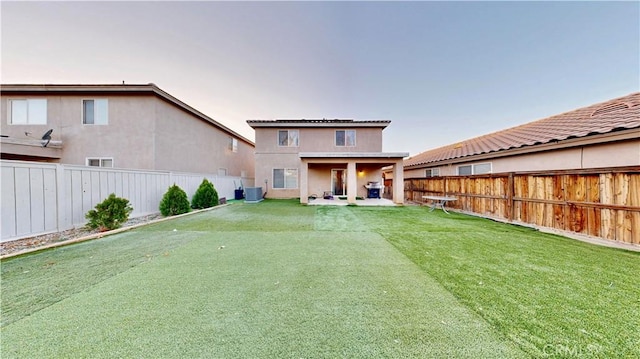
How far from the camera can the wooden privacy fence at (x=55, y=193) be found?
14.8 feet

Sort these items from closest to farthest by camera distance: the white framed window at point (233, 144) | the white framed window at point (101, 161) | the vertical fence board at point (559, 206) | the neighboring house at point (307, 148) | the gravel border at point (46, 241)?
1. the gravel border at point (46, 241)
2. the vertical fence board at point (559, 206)
3. the white framed window at point (101, 161)
4. the neighboring house at point (307, 148)
5. the white framed window at point (233, 144)

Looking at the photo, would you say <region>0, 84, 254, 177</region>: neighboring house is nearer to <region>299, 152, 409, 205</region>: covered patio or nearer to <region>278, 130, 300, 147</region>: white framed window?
<region>278, 130, 300, 147</region>: white framed window

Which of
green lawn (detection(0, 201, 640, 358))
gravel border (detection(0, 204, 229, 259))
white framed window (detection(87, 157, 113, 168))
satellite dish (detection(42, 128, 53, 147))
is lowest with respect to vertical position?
green lawn (detection(0, 201, 640, 358))

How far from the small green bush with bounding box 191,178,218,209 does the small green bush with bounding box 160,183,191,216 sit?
5.90ft

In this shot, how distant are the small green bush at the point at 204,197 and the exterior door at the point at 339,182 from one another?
25.7ft

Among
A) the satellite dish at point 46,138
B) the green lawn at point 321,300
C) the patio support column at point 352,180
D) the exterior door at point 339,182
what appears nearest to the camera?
the green lawn at point 321,300

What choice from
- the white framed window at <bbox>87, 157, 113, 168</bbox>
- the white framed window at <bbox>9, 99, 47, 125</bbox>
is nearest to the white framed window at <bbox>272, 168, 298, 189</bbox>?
the white framed window at <bbox>87, 157, 113, 168</bbox>

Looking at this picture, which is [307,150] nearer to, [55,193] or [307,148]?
Result: [307,148]

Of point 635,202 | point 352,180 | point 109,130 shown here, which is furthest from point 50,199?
point 635,202

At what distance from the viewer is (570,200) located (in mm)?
5441

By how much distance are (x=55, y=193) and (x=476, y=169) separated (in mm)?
14670

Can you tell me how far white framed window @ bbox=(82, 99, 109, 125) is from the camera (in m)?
10.5

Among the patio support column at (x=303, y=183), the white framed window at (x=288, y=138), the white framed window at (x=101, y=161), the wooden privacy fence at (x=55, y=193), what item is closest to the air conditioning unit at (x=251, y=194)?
the patio support column at (x=303, y=183)

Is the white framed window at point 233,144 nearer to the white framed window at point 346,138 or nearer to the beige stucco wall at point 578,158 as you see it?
the white framed window at point 346,138
